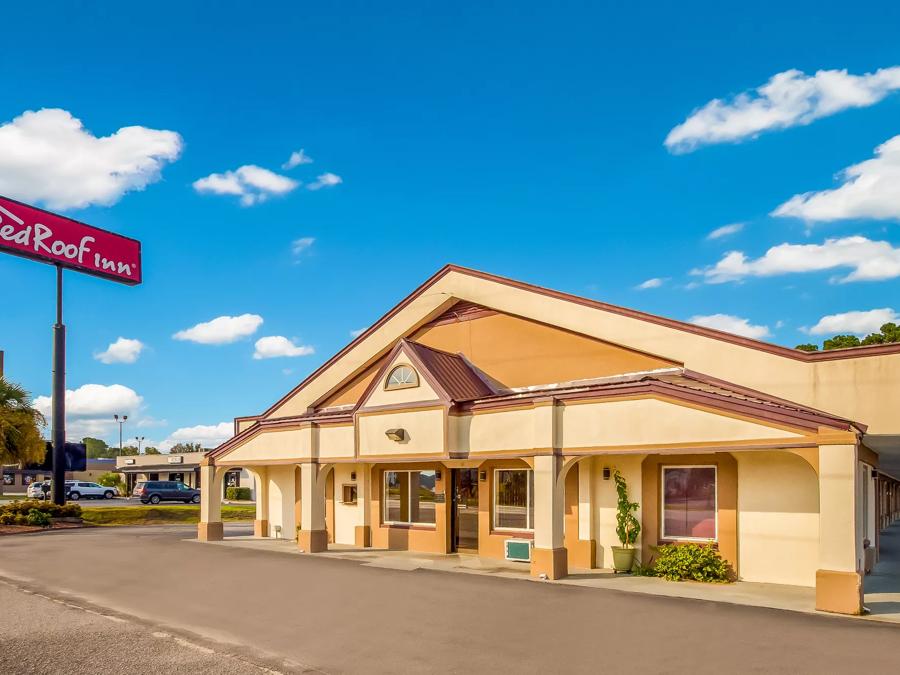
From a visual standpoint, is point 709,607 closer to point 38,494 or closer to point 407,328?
point 407,328

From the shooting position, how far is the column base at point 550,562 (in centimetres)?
1617

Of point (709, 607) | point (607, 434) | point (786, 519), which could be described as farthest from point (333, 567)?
point (786, 519)

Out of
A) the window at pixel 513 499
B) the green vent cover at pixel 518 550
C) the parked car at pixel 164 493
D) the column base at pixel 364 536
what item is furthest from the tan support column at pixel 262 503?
the parked car at pixel 164 493

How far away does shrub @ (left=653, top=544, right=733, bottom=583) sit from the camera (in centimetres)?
1573

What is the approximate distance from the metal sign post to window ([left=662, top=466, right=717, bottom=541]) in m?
27.1

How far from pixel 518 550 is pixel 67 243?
26.1 meters

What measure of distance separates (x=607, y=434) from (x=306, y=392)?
555 inches

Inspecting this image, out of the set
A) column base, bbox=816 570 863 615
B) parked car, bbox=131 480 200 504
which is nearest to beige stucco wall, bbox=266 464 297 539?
column base, bbox=816 570 863 615

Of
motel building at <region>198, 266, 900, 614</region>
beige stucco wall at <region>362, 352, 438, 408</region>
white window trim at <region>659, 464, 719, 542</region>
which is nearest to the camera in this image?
motel building at <region>198, 266, 900, 614</region>

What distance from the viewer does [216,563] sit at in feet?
64.2

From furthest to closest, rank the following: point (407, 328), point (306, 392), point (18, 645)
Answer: point (306, 392)
point (407, 328)
point (18, 645)

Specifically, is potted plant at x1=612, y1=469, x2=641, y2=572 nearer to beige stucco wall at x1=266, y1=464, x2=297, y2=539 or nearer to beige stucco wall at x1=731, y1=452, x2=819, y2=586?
beige stucco wall at x1=731, y1=452, x2=819, y2=586

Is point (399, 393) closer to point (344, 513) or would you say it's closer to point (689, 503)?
point (344, 513)

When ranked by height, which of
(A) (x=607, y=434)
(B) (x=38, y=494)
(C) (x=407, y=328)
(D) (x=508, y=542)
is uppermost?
(C) (x=407, y=328)
